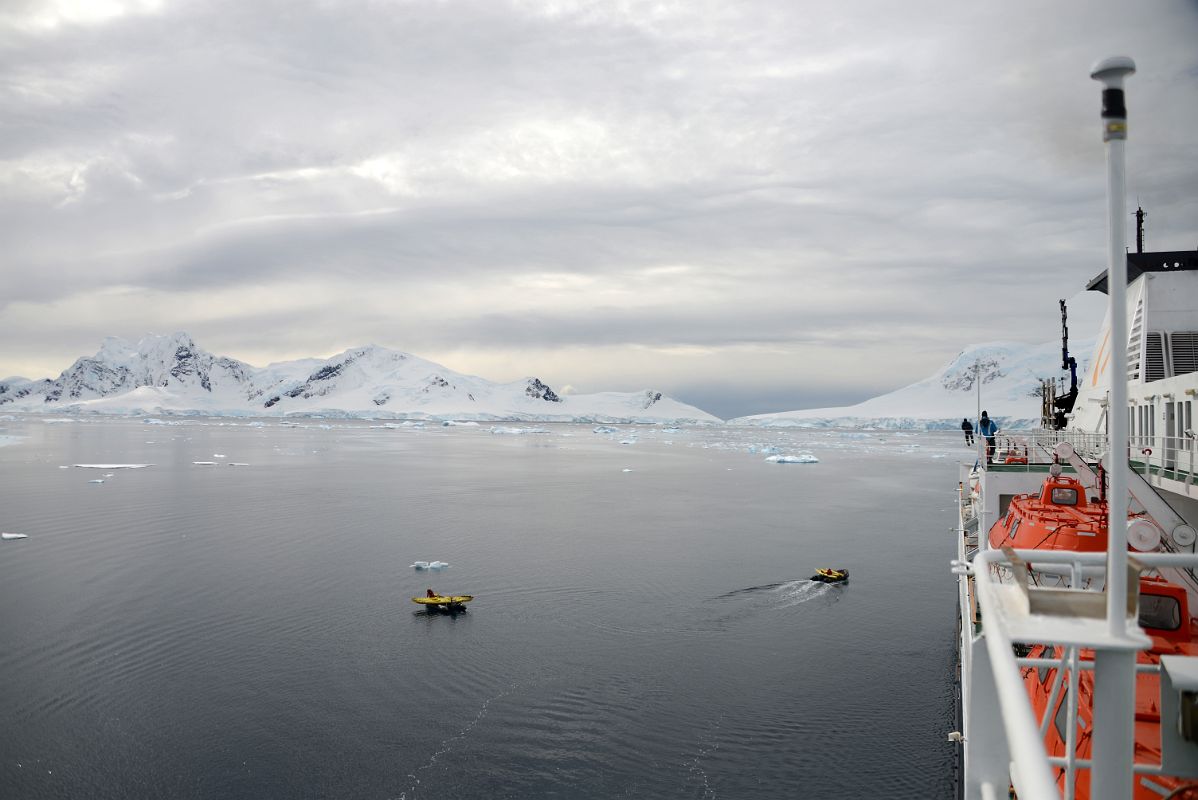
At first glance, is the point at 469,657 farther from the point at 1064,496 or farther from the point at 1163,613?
the point at 1163,613

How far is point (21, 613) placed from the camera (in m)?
16.4

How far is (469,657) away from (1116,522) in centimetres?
1333

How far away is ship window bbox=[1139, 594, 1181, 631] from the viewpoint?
710 centimetres

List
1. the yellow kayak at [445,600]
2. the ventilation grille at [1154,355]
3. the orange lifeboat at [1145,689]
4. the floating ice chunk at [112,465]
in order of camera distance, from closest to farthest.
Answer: the orange lifeboat at [1145,689]
the yellow kayak at [445,600]
the ventilation grille at [1154,355]
the floating ice chunk at [112,465]

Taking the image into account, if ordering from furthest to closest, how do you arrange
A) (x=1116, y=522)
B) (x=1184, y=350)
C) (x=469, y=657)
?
(x=1184, y=350) < (x=469, y=657) < (x=1116, y=522)

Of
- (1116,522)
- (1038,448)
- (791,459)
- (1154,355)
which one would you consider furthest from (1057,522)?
(791,459)

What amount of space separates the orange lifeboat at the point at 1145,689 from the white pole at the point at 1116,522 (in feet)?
12.1

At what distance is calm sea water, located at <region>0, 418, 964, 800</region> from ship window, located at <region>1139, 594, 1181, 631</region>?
436 cm

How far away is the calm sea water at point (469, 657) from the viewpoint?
10250 mm

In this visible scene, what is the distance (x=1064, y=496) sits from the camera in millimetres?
12141

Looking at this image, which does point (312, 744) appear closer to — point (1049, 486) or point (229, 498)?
point (1049, 486)

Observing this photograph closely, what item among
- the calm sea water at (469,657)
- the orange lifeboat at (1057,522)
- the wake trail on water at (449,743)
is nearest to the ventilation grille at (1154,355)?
the calm sea water at (469,657)

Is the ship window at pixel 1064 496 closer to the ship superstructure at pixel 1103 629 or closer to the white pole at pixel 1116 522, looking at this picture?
the ship superstructure at pixel 1103 629

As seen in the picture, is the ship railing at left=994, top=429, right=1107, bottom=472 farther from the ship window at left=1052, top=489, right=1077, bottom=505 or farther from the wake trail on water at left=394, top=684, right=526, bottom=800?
the wake trail on water at left=394, top=684, right=526, bottom=800
